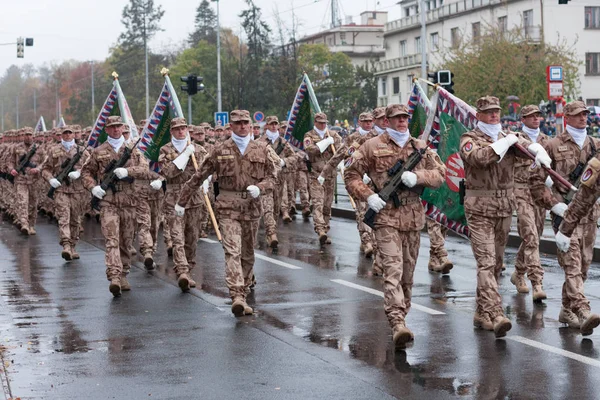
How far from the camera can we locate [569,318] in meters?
9.93

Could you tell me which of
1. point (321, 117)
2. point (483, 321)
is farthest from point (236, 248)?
point (321, 117)

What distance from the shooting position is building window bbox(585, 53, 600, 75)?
227ft

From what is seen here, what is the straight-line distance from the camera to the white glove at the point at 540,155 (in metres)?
9.43

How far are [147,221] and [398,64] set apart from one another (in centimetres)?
7005

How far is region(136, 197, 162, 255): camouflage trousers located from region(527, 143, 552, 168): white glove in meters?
7.44

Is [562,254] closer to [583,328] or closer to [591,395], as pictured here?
[583,328]

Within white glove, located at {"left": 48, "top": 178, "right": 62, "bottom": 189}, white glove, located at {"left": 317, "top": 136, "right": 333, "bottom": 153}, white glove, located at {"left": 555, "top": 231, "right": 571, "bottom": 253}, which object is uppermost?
white glove, located at {"left": 317, "top": 136, "right": 333, "bottom": 153}

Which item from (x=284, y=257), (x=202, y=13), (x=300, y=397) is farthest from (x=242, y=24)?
(x=202, y=13)

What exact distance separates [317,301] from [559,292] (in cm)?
266

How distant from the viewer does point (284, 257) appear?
16.5m

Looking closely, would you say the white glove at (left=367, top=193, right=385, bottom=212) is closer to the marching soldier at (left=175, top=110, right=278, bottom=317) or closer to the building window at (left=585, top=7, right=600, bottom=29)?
the marching soldier at (left=175, top=110, right=278, bottom=317)

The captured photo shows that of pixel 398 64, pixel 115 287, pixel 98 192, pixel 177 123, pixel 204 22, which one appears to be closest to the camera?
pixel 115 287

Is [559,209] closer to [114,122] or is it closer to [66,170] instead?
[114,122]

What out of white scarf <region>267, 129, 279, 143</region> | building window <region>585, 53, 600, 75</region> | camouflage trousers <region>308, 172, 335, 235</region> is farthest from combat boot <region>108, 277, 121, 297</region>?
building window <region>585, 53, 600, 75</region>
